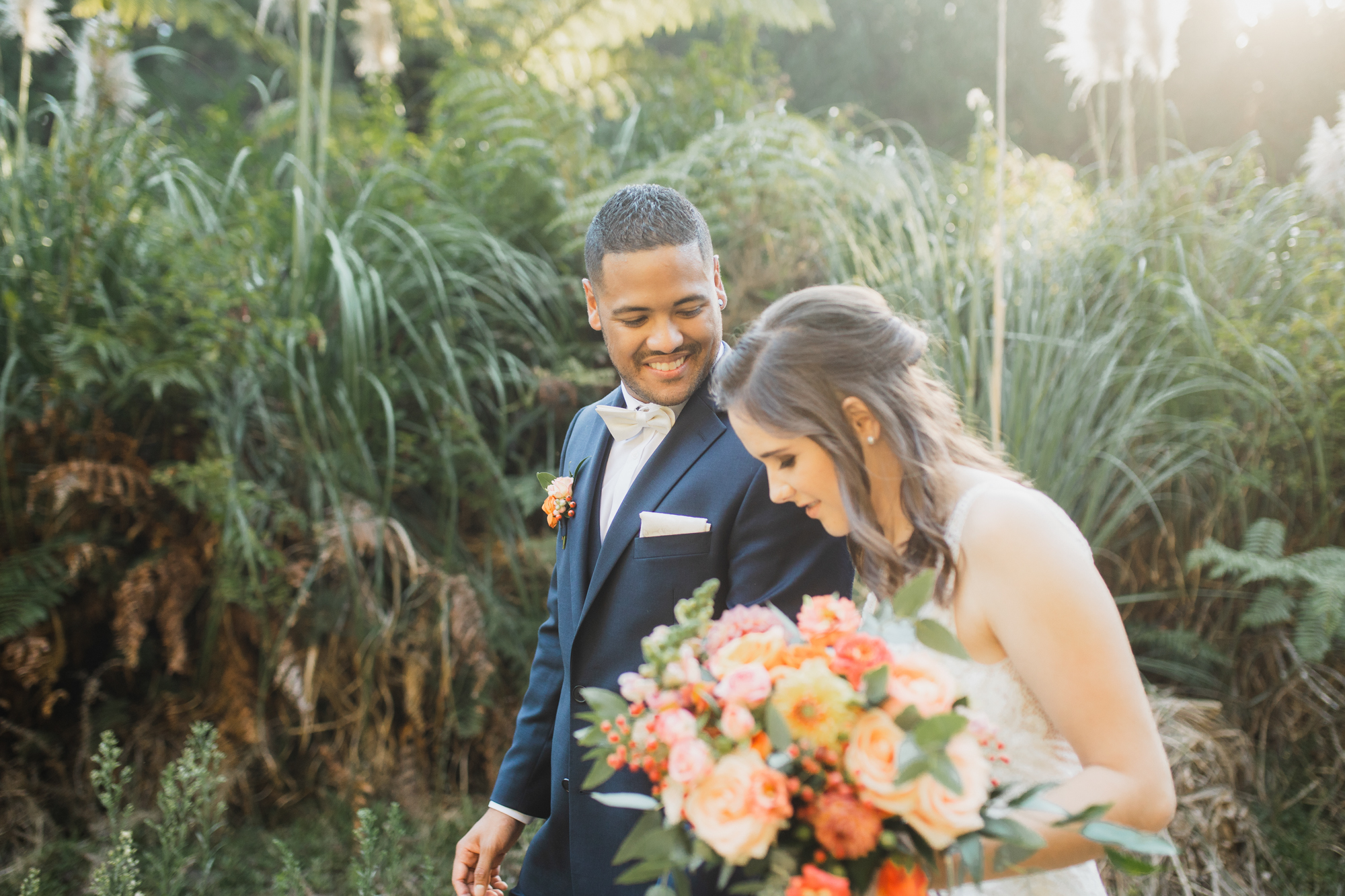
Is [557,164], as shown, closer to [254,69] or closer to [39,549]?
[39,549]

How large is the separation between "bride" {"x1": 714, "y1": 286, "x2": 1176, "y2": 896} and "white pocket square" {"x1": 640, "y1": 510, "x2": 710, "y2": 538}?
259 mm

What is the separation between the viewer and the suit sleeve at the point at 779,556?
1.70 meters

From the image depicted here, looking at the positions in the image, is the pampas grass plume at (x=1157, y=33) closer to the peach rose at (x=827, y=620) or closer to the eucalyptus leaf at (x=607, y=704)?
the peach rose at (x=827, y=620)

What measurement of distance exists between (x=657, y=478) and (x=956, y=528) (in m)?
0.69

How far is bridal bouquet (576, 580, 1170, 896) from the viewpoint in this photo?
1.04m

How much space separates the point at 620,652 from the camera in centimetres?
184

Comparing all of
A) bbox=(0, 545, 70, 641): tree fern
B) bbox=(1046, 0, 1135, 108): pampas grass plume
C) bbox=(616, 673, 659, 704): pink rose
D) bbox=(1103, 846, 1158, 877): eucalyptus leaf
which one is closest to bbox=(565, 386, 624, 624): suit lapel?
bbox=(616, 673, 659, 704): pink rose

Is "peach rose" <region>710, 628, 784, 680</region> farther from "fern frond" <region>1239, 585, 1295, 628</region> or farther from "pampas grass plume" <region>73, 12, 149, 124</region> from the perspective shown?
"pampas grass plume" <region>73, 12, 149, 124</region>

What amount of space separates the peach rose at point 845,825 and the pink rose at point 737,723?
0.13m

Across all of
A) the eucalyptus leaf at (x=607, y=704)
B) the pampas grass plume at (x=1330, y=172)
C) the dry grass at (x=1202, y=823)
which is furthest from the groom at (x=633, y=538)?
the pampas grass plume at (x=1330, y=172)

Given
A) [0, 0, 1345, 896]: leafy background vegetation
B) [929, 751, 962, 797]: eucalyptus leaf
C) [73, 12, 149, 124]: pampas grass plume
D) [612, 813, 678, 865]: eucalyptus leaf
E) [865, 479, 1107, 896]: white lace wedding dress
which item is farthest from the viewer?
[73, 12, 149, 124]: pampas grass plume

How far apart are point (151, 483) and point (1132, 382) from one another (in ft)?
14.1

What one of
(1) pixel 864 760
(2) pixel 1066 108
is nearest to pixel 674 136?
(1) pixel 864 760

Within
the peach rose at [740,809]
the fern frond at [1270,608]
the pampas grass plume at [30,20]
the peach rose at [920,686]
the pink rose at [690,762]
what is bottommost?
the fern frond at [1270,608]
